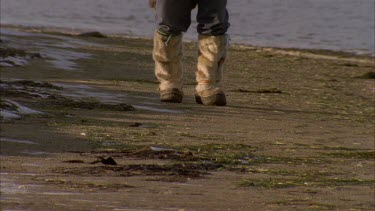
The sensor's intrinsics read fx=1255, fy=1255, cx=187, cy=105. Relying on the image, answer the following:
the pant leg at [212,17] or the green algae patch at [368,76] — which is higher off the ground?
the pant leg at [212,17]

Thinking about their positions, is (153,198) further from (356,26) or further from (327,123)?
(356,26)

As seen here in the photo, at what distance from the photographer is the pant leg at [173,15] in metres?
7.23

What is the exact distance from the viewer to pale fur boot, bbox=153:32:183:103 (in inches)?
288

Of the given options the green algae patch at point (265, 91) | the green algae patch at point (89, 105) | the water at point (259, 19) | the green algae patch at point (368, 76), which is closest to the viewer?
the green algae patch at point (89, 105)

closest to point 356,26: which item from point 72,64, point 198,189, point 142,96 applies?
point 72,64

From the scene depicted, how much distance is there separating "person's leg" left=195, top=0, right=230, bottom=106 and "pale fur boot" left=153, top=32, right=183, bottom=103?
0.13 meters

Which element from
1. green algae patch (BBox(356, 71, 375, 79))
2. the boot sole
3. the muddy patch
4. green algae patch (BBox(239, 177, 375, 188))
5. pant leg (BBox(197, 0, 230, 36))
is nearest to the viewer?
green algae patch (BBox(239, 177, 375, 188))

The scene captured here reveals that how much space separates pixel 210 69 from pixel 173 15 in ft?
1.31

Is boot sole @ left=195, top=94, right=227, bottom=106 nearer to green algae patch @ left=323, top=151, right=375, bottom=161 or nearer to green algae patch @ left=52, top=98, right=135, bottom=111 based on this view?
green algae patch @ left=323, top=151, right=375, bottom=161

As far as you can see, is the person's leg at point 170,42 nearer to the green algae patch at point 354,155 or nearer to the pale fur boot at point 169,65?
the pale fur boot at point 169,65

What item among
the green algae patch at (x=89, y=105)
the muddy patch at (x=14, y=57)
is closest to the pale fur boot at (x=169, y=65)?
the green algae patch at (x=89, y=105)

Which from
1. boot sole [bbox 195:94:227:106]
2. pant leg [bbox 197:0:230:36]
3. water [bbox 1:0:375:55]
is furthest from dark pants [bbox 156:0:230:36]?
water [bbox 1:0:375:55]

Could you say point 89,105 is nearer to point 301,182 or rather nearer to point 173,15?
point 173,15

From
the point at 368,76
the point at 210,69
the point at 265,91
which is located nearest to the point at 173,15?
the point at 210,69
